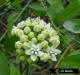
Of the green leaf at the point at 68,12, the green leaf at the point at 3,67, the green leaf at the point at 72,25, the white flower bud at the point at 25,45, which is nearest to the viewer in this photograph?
the green leaf at the point at 3,67

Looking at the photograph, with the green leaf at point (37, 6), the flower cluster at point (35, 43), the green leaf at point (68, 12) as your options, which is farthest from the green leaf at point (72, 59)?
the green leaf at point (37, 6)

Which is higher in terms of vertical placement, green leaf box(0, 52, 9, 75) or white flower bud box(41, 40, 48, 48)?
white flower bud box(41, 40, 48, 48)

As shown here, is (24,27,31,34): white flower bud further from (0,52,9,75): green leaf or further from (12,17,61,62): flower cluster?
(0,52,9,75): green leaf

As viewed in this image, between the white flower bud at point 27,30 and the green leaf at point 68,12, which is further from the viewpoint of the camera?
the green leaf at point 68,12

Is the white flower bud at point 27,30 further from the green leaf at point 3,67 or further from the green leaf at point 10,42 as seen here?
the green leaf at point 3,67

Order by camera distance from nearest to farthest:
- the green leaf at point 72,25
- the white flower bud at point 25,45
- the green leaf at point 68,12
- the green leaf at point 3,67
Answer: the green leaf at point 3,67 < the white flower bud at point 25,45 < the green leaf at point 72,25 < the green leaf at point 68,12

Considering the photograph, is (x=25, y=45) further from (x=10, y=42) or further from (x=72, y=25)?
(x=72, y=25)

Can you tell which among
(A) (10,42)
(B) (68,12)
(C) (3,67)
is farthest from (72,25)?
(C) (3,67)

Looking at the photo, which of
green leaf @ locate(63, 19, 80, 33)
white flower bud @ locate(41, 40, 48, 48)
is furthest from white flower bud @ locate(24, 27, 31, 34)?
green leaf @ locate(63, 19, 80, 33)
